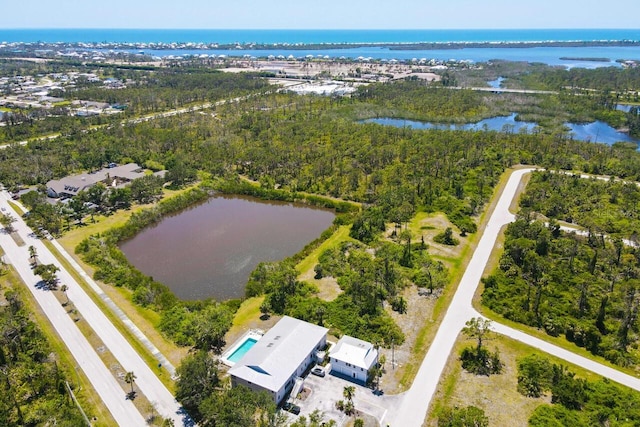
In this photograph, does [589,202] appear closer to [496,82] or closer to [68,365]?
[68,365]

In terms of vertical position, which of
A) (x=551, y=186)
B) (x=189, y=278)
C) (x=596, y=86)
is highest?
(x=596, y=86)

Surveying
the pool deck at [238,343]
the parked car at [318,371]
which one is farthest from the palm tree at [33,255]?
the parked car at [318,371]

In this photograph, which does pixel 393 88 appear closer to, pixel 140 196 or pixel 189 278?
pixel 140 196

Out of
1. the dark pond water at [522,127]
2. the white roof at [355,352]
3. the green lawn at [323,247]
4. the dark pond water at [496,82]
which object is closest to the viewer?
the white roof at [355,352]

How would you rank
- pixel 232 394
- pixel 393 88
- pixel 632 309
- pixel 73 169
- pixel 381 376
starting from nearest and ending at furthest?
pixel 232 394 → pixel 381 376 → pixel 632 309 → pixel 73 169 → pixel 393 88

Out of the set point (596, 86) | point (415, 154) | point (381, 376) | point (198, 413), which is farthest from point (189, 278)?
point (596, 86)

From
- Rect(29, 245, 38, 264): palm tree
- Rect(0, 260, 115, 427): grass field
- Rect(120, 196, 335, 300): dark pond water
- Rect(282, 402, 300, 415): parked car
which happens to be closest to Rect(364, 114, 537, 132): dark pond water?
Rect(120, 196, 335, 300): dark pond water

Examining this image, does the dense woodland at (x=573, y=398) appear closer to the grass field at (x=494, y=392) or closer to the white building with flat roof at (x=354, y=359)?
the grass field at (x=494, y=392)

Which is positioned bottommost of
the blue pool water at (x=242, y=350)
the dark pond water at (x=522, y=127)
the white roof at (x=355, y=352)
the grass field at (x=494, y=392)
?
the blue pool water at (x=242, y=350)

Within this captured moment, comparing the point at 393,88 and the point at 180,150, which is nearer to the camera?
the point at 180,150
